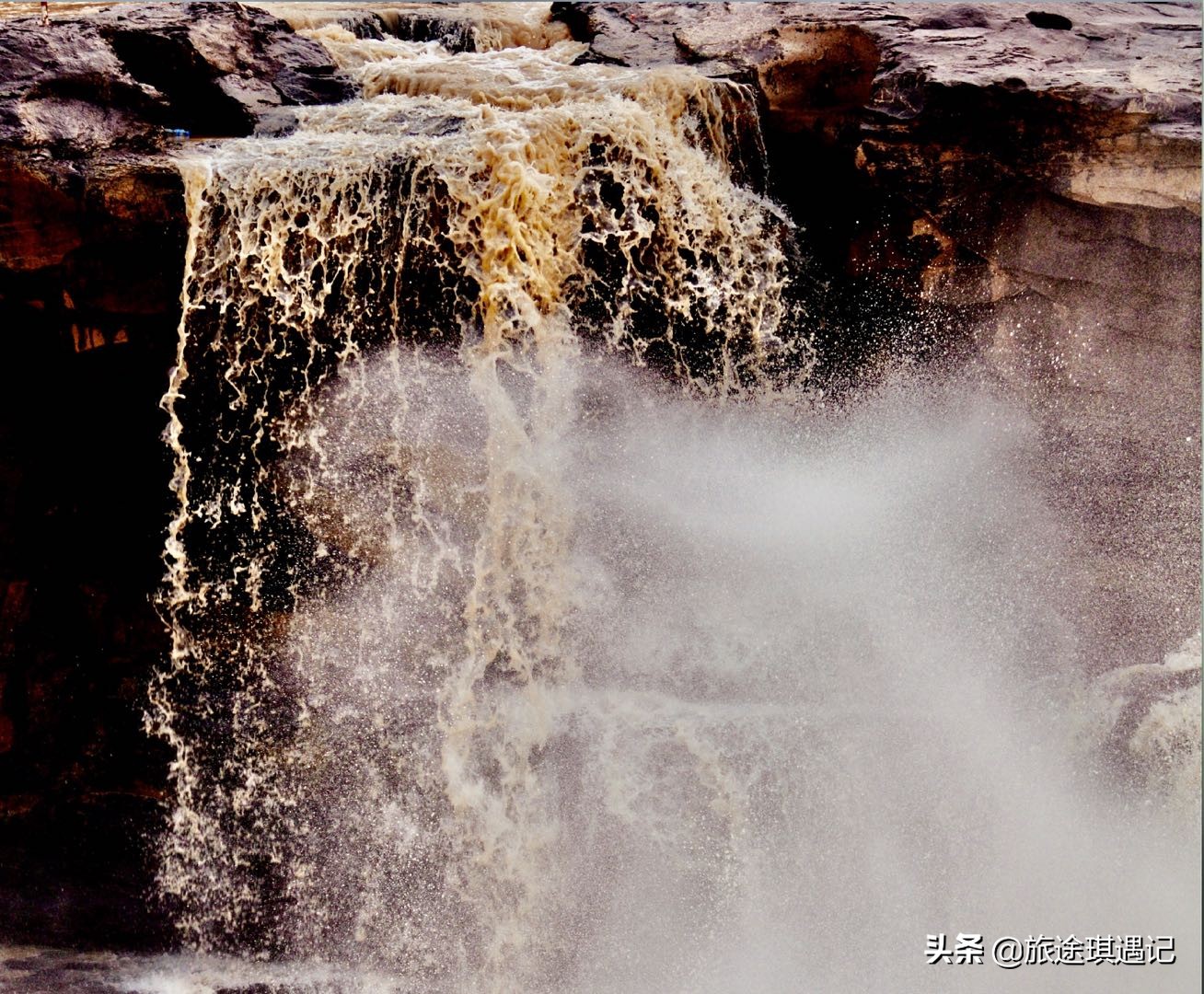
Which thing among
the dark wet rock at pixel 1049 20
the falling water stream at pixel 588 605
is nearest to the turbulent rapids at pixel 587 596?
the falling water stream at pixel 588 605

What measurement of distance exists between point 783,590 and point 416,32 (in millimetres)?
3444

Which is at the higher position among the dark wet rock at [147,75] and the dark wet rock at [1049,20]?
the dark wet rock at [1049,20]

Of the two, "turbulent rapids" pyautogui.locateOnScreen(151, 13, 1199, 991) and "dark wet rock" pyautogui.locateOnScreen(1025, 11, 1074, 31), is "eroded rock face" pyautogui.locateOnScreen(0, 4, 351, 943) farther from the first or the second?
"dark wet rock" pyautogui.locateOnScreen(1025, 11, 1074, 31)

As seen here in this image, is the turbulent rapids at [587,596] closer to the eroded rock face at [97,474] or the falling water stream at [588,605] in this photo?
the falling water stream at [588,605]

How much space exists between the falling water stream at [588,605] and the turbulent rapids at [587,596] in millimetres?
16

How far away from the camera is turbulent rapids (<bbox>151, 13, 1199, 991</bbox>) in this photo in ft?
12.8

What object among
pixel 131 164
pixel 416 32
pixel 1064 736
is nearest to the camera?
pixel 131 164

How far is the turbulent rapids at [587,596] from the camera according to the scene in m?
3.90

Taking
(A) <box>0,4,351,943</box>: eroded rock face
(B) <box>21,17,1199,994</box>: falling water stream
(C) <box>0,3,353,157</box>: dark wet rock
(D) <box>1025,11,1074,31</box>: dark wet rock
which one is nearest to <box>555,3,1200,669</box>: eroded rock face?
(D) <box>1025,11,1074,31</box>: dark wet rock

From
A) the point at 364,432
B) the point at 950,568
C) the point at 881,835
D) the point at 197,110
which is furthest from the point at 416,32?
the point at 881,835

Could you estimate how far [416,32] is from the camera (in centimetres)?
496

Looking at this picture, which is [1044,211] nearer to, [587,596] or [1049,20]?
[1049,20]

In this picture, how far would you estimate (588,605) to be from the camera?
437cm

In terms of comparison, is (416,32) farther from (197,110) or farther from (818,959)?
(818,959)
